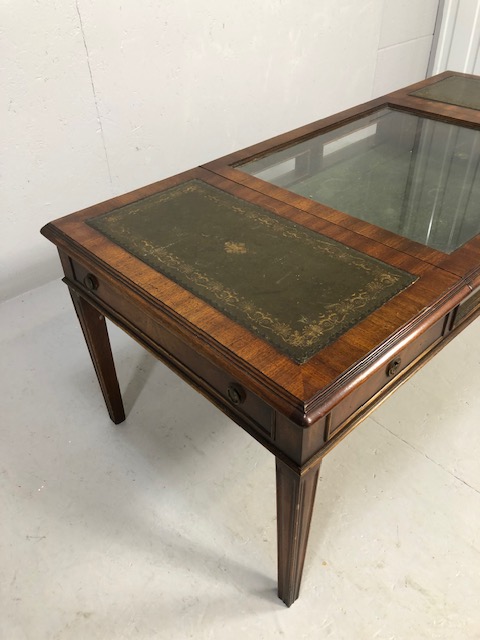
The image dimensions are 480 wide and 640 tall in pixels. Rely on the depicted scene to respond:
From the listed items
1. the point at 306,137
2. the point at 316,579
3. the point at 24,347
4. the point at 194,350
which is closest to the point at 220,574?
the point at 316,579

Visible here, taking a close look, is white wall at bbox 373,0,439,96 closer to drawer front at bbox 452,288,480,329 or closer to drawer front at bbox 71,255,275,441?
drawer front at bbox 452,288,480,329

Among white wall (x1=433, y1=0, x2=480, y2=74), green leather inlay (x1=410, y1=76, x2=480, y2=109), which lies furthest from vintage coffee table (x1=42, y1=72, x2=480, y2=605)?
white wall (x1=433, y1=0, x2=480, y2=74)

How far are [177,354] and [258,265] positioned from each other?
0.84 feet

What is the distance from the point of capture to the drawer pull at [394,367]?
1067 millimetres

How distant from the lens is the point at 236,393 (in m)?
1.01

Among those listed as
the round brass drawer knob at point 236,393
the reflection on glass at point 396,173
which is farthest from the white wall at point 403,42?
the round brass drawer knob at point 236,393

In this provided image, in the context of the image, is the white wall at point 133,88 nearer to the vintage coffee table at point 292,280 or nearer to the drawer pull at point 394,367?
the vintage coffee table at point 292,280

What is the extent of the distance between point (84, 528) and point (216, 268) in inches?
30.5

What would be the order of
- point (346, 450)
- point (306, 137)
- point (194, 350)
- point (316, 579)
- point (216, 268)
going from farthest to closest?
point (306, 137)
point (346, 450)
point (316, 579)
point (216, 268)
point (194, 350)

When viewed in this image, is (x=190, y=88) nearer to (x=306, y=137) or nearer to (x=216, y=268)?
(x=306, y=137)

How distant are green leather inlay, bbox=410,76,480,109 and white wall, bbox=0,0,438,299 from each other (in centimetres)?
88

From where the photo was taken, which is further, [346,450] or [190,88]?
[190,88]

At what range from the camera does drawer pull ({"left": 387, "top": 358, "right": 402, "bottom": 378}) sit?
1.07m

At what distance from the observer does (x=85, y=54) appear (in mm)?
2088
